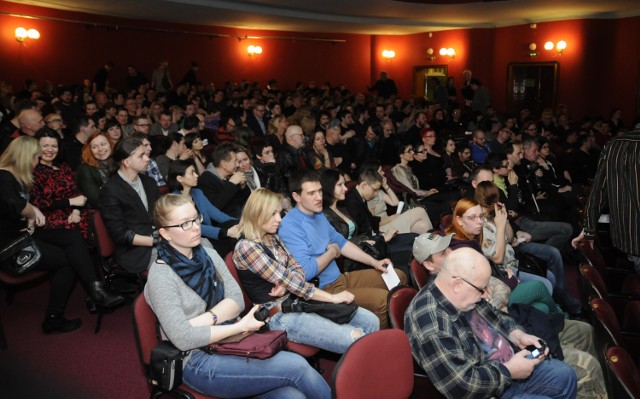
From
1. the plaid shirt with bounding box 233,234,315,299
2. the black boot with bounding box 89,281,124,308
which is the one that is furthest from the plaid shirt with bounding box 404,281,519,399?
the black boot with bounding box 89,281,124,308

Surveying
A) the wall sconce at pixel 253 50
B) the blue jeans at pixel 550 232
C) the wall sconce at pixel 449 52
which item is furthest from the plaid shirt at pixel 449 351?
the wall sconce at pixel 253 50

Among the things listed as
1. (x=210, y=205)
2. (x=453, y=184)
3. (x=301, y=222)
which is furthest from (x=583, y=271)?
(x=453, y=184)

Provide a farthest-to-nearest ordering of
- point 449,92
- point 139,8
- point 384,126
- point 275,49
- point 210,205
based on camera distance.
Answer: point 275,49 < point 449,92 < point 139,8 < point 384,126 < point 210,205

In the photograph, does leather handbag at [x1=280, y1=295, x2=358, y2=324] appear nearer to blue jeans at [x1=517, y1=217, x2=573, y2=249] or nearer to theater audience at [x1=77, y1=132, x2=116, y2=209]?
theater audience at [x1=77, y1=132, x2=116, y2=209]

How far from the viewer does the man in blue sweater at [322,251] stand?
137 inches

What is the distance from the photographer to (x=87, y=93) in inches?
427

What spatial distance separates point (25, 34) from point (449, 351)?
486 inches

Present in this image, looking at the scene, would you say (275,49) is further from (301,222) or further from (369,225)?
(301,222)

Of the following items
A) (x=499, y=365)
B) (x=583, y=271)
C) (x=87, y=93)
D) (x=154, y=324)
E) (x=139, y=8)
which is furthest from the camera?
(x=139, y=8)

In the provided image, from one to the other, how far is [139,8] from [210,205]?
28.7 feet

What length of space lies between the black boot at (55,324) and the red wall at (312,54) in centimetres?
960

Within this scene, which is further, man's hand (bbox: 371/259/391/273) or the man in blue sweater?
man's hand (bbox: 371/259/391/273)

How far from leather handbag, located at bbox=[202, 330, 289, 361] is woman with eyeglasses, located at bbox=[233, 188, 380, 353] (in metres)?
0.46

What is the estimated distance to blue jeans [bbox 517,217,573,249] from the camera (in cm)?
531
